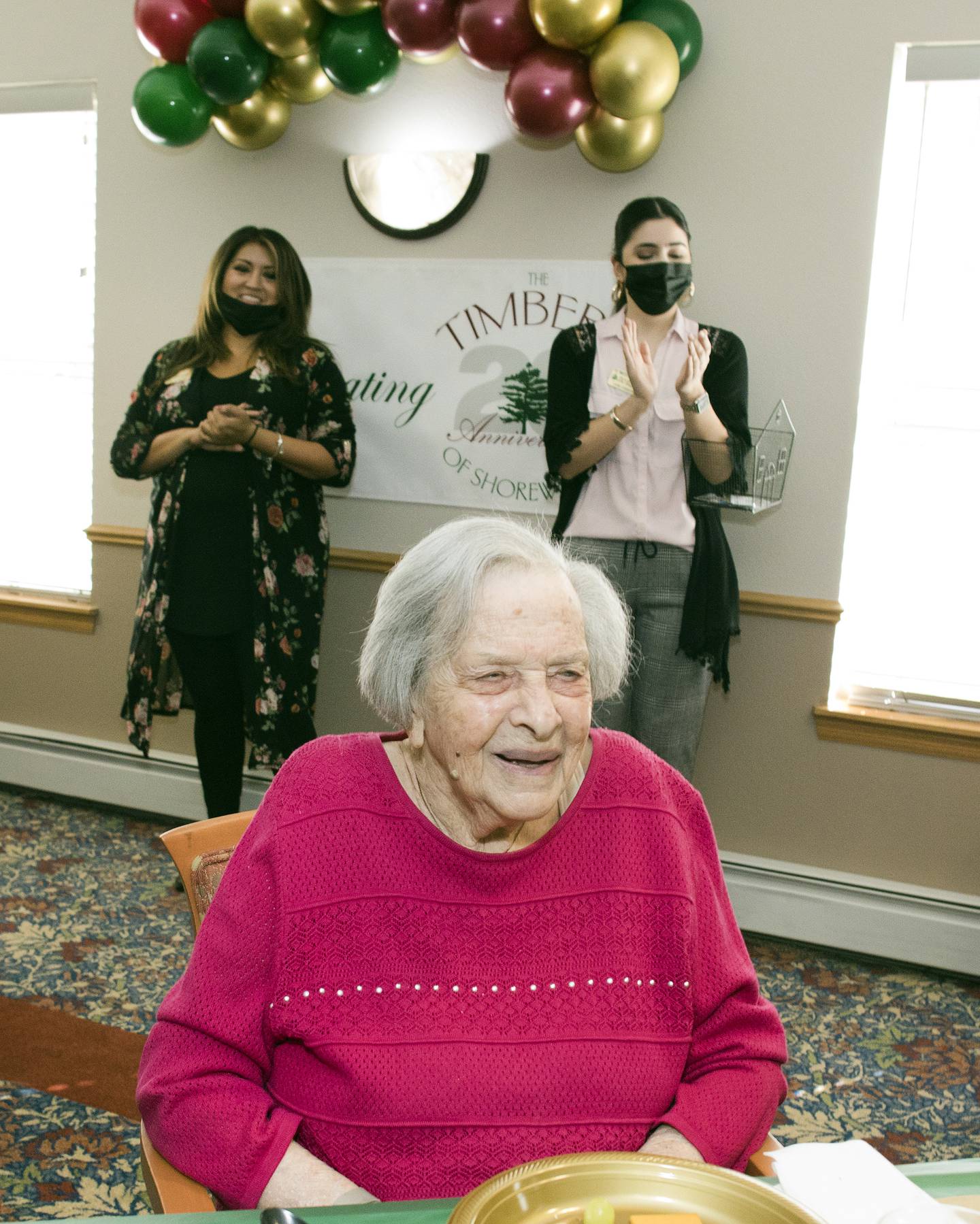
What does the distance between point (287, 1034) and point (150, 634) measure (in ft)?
6.96

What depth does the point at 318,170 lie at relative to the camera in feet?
11.3

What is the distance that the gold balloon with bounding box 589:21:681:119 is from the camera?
8.72 feet

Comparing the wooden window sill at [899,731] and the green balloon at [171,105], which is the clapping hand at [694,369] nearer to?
the wooden window sill at [899,731]

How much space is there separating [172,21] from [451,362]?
117 cm

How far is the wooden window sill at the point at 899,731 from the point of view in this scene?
2959 mm

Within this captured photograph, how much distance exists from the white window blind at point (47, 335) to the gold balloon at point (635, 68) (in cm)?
193

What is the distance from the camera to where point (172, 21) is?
10.2 feet

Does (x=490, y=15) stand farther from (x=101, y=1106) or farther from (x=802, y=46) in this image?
(x=101, y=1106)

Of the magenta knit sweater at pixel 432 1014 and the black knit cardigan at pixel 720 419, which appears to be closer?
the magenta knit sweater at pixel 432 1014

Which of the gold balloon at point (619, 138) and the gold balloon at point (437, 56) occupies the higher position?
the gold balloon at point (437, 56)

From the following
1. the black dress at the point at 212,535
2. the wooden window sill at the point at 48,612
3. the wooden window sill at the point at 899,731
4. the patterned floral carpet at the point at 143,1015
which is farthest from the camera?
the wooden window sill at the point at 48,612

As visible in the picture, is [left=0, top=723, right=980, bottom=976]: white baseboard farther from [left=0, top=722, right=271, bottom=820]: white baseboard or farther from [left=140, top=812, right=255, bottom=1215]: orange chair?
[left=140, top=812, right=255, bottom=1215]: orange chair

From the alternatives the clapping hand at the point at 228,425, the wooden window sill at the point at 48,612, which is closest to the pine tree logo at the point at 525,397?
the clapping hand at the point at 228,425

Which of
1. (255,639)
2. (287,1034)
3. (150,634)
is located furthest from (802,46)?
(287,1034)
